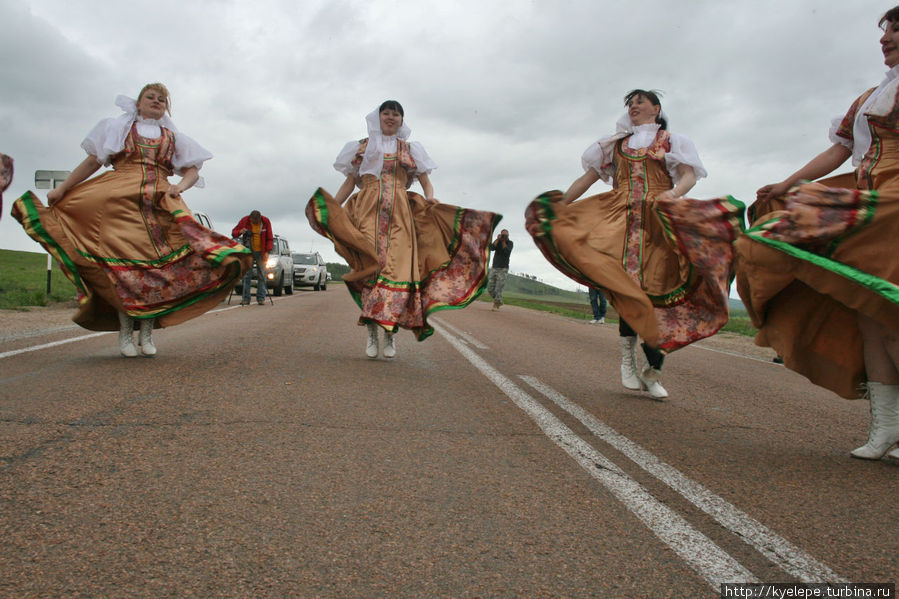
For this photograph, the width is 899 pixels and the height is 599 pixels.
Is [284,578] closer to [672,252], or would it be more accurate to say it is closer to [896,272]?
[896,272]

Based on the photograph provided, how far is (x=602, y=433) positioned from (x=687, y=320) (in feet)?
4.36

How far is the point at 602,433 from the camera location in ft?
12.4

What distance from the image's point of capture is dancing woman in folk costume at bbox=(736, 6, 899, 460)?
3188mm

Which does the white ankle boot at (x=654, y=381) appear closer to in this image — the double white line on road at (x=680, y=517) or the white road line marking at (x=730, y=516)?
the double white line on road at (x=680, y=517)

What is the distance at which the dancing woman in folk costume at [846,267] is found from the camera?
3188 millimetres

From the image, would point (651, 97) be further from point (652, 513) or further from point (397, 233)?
point (652, 513)

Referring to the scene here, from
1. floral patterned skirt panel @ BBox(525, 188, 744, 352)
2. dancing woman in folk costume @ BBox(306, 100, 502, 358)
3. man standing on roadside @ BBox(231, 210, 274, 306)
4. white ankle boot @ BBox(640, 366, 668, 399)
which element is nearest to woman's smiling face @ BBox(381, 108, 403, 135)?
dancing woman in folk costume @ BBox(306, 100, 502, 358)

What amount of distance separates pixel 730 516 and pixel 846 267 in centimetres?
137

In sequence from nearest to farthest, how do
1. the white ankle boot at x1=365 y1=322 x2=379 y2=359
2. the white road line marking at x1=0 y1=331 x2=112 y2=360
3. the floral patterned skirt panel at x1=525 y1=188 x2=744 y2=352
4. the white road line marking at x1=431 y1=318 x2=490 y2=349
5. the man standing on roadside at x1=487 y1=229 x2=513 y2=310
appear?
1. the floral patterned skirt panel at x1=525 y1=188 x2=744 y2=352
2. the white road line marking at x1=0 y1=331 x2=112 y2=360
3. the white ankle boot at x1=365 y1=322 x2=379 y2=359
4. the white road line marking at x1=431 y1=318 x2=490 y2=349
5. the man standing on roadside at x1=487 y1=229 x2=513 y2=310

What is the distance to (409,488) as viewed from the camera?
271cm

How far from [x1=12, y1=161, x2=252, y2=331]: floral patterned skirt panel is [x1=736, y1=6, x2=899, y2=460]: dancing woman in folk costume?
3934mm

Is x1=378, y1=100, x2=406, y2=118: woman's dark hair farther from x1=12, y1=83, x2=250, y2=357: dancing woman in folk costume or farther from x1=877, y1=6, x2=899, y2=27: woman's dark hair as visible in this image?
x1=877, y1=6, x2=899, y2=27: woman's dark hair

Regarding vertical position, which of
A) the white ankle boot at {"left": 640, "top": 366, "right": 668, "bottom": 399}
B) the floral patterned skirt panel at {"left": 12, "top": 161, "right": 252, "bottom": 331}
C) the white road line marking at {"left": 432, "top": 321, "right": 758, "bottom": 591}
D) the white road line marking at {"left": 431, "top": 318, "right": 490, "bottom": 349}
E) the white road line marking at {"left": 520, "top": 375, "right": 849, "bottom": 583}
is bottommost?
the white road line marking at {"left": 431, "top": 318, "right": 490, "bottom": 349}

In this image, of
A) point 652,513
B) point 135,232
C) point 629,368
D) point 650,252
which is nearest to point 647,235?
point 650,252
